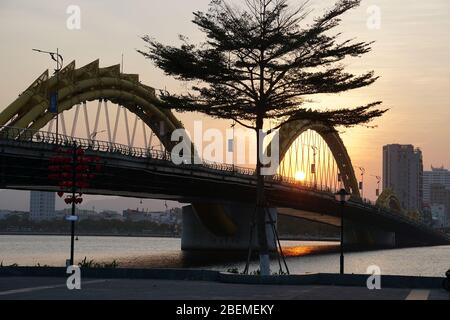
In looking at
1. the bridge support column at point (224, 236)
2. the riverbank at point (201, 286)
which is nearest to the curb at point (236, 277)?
the riverbank at point (201, 286)

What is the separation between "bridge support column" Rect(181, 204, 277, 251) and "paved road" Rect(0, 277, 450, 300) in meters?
101

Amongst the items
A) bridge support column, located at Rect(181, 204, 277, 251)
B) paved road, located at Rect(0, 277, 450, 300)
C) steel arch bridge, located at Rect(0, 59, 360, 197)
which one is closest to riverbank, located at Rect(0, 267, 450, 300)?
paved road, located at Rect(0, 277, 450, 300)

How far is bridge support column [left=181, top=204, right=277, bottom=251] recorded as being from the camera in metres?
142

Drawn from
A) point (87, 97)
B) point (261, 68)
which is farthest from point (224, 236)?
point (261, 68)

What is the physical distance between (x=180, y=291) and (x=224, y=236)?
372ft

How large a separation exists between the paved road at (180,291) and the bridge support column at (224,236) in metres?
101

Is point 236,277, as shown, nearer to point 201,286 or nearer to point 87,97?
point 201,286

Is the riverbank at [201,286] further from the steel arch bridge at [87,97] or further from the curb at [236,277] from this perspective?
the steel arch bridge at [87,97]

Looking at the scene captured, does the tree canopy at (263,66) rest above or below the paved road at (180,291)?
above

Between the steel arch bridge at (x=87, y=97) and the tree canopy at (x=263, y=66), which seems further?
the steel arch bridge at (x=87, y=97)

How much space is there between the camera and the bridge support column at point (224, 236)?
142 m

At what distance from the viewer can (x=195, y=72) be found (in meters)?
47.1
